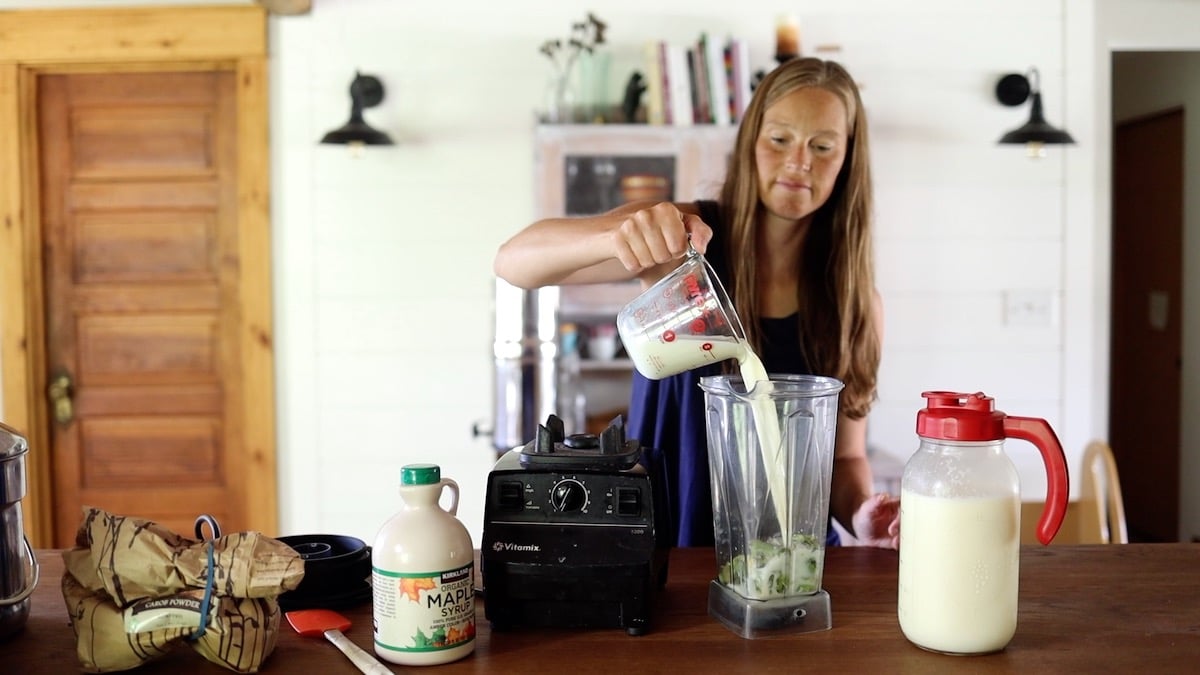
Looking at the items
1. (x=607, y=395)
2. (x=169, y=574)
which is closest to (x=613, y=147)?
(x=607, y=395)

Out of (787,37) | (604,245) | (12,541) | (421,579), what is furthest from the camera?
(787,37)

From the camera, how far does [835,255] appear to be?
68.6 inches

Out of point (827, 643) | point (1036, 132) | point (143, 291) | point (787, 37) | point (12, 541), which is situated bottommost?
point (827, 643)

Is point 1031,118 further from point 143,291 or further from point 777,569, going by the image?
point 143,291

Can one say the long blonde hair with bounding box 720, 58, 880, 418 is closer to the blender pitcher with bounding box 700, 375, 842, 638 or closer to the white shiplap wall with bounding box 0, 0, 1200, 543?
the blender pitcher with bounding box 700, 375, 842, 638

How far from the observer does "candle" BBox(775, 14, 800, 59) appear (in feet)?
10.4

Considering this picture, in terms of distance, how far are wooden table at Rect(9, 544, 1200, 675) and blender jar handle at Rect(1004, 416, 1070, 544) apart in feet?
0.46

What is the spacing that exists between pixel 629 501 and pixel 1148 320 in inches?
177

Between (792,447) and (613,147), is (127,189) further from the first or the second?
(792,447)

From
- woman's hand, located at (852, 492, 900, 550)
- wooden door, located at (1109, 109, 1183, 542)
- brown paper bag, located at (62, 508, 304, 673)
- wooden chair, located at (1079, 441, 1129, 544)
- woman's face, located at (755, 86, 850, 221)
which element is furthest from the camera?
wooden door, located at (1109, 109, 1183, 542)

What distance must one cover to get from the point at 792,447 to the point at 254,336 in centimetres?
263

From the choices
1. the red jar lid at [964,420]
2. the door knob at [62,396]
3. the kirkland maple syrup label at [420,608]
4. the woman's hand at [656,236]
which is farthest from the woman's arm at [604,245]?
the door knob at [62,396]

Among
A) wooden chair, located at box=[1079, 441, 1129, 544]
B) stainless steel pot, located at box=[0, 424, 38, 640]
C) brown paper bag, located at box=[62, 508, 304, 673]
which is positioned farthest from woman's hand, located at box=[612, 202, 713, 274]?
wooden chair, located at box=[1079, 441, 1129, 544]

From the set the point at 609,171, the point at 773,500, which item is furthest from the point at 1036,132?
the point at 773,500
